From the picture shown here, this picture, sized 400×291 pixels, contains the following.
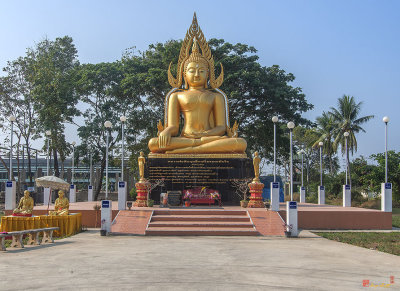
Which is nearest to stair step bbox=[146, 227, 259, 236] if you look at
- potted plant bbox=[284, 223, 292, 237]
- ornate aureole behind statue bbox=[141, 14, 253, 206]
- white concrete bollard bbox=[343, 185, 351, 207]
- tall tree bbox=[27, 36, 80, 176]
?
potted plant bbox=[284, 223, 292, 237]

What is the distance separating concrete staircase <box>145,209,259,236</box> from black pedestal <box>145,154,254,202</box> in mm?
2944

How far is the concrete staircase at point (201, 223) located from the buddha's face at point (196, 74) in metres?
7.55

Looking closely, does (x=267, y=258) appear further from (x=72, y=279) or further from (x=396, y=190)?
(x=396, y=190)

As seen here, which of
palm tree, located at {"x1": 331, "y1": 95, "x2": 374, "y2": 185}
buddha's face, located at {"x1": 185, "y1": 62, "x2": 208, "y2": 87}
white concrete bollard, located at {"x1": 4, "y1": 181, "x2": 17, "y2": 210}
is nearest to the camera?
white concrete bollard, located at {"x1": 4, "y1": 181, "x2": 17, "y2": 210}

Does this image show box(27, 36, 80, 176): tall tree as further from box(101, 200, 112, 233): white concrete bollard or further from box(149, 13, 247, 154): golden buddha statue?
box(101, 200, 112, 233): white concrete bollard

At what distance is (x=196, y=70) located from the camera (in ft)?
66.0

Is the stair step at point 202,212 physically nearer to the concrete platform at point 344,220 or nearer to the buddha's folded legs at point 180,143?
the concrete platform at point 344,220

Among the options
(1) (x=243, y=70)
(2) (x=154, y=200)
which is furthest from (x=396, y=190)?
(2) (x=154, y=200)

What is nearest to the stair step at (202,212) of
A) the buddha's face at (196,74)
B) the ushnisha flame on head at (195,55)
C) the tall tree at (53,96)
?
the buddha's face at (196,74)

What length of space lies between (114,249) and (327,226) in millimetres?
8011

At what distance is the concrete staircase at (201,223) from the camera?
42.0 ft

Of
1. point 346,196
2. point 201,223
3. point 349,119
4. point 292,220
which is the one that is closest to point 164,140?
point 201,223

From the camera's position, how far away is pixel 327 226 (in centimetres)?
1477

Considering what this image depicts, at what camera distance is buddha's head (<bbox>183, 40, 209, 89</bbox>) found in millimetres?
20172
